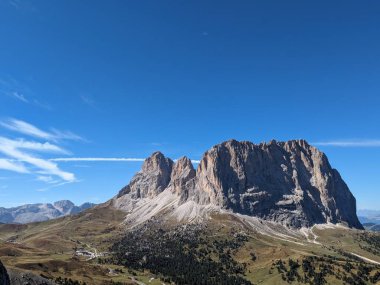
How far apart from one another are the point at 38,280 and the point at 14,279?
42.0 feet

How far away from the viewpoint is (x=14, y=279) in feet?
598

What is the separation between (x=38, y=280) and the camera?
192 metres
